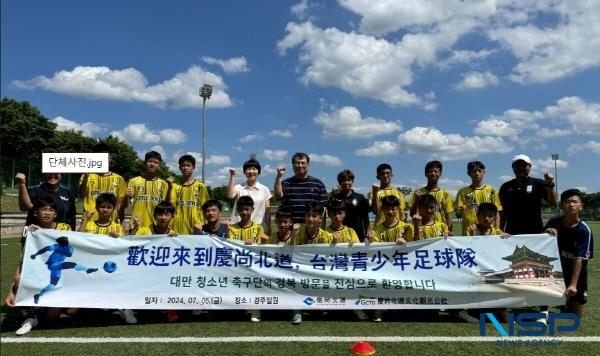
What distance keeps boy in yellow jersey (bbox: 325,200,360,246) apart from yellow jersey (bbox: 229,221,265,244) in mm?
997

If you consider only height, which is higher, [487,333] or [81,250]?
[81,250]

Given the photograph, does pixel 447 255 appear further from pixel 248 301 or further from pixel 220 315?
pixel 220 315

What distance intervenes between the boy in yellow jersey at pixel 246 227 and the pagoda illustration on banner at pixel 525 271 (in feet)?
9.92

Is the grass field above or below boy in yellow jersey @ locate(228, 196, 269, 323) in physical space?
below

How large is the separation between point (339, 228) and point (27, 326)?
4.06 metres

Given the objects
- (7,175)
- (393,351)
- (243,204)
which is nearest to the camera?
(393,351)

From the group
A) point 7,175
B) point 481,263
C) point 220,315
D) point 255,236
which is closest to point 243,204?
point 255,236

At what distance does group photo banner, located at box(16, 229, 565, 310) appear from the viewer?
555 cm

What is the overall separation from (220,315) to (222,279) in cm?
56

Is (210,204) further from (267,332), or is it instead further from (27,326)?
(27,326)

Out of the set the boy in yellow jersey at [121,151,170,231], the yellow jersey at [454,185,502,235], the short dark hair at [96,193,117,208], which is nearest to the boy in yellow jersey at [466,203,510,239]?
the yellow jersey at [454,185,502,235]

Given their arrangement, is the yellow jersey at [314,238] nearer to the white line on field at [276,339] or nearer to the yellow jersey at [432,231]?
the yellow jersey at [432,231]

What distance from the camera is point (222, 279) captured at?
5.69m

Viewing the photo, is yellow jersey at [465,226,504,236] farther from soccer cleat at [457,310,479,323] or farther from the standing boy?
soccer cleat at [457,310,479,323]
